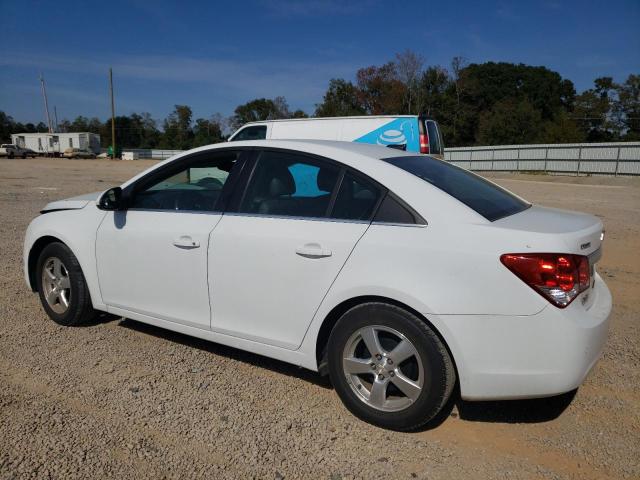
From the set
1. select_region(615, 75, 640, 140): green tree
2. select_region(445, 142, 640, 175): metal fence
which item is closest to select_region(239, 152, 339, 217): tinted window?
select_region(445, 142, 640, 175): metal fence

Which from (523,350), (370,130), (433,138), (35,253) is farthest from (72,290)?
(433,138)

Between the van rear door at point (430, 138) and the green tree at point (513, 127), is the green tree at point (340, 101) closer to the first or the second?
the green tree at point (513, 127)

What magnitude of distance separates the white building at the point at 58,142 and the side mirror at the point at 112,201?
222 ft

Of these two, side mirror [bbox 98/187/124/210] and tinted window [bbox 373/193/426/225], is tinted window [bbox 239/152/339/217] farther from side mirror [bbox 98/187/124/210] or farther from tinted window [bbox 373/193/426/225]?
side mirror [bbox 98/187/124/210]

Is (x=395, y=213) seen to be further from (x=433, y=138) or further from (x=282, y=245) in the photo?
(x=433, y=138)

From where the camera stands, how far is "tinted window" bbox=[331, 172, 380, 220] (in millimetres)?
2975

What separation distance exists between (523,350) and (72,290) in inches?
136

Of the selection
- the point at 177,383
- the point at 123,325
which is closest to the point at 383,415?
the point at 177,383

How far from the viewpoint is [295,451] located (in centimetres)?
271

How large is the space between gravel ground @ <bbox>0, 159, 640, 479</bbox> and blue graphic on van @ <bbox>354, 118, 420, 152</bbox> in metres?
7.76

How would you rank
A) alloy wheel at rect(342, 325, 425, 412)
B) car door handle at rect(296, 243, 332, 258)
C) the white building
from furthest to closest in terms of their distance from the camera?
the white building, car door handle at rect(296, 243, 332, 258), alloy wheel at rect(342, 325, 425, 412)

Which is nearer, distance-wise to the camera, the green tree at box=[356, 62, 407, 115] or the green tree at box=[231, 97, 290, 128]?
the green tree at box=[356, 62, 407, 115]

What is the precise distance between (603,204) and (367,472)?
1411 centimetres

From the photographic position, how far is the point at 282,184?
11.3 ft
